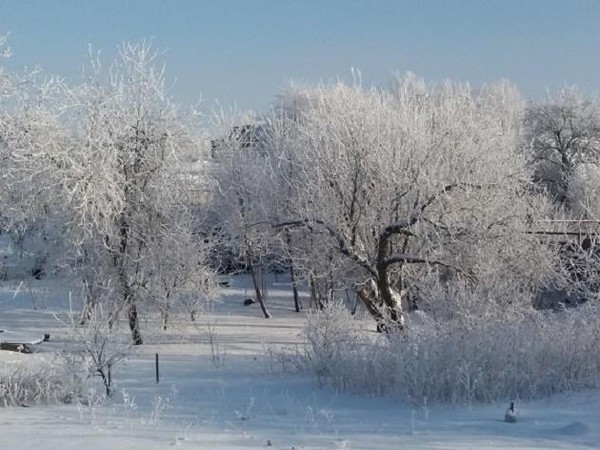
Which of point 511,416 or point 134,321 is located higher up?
point 134,321

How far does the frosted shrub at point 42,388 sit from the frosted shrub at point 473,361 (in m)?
3.49

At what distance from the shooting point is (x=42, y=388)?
36.5 feet

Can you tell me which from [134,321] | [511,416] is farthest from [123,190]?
[511,416]

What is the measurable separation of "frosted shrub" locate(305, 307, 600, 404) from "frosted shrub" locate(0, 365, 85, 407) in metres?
3.49

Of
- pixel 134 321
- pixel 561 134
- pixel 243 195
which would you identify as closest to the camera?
pixel 134 321

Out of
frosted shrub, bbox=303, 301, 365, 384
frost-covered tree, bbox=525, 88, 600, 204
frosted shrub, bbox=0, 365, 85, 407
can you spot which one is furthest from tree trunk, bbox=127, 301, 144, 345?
frost-covered tree, bbox=525, 88, 600, 204

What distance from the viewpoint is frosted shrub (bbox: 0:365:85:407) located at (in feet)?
36.5

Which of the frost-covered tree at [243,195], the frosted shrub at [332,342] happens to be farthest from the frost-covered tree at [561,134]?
the frosted shrub at [332,342]

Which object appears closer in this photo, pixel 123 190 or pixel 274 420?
pixel 274 420

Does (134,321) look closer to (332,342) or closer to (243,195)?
(243,195)

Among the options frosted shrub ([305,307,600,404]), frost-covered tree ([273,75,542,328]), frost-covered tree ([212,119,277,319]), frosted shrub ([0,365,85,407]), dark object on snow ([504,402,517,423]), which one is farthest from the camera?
frost-covered tree ([212,119,277,319])

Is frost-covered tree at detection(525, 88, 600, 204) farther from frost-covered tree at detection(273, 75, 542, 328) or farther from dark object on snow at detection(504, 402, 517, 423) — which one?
dark object on snow at detection(504, 402, 517, 423)

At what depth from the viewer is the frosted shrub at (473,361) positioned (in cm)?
1058

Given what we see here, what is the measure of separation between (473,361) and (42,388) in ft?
17.8
